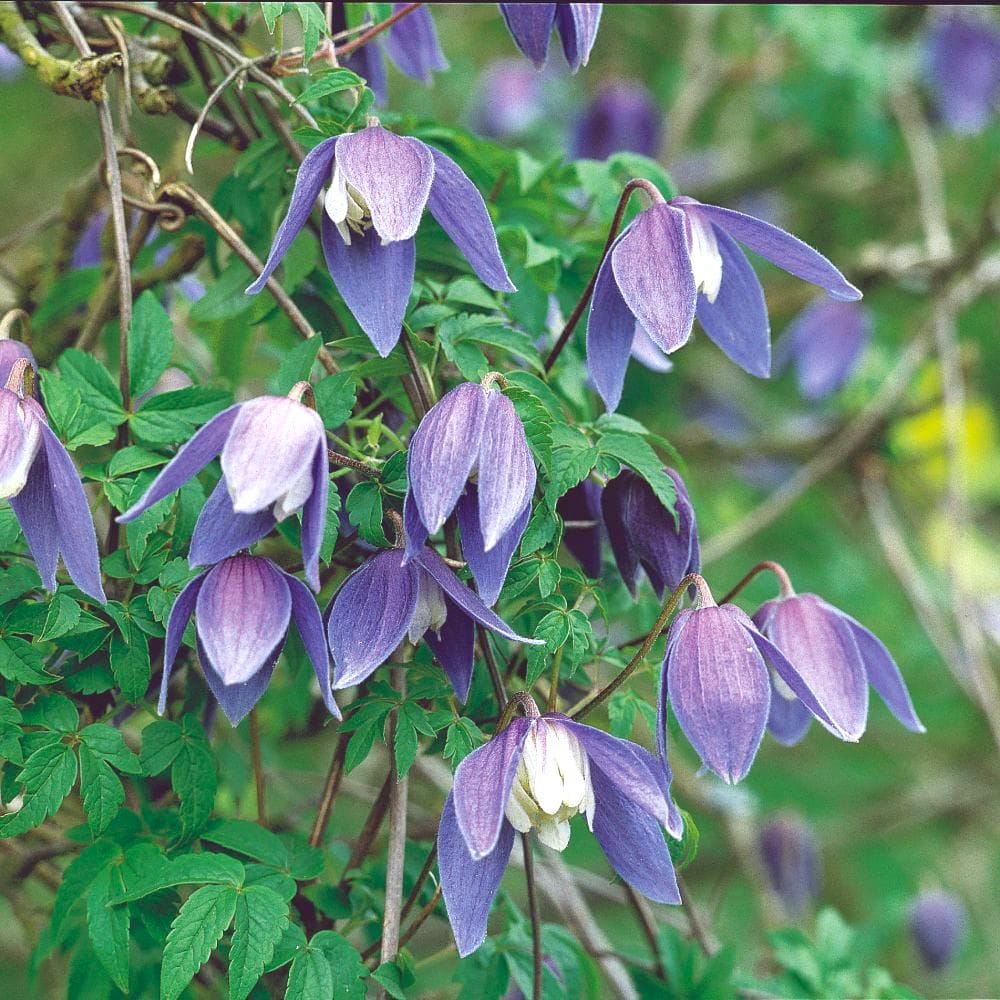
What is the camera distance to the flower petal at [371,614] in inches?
28.7

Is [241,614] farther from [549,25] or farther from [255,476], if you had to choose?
[549,25]

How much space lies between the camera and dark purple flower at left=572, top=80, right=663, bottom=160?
83.0 inches

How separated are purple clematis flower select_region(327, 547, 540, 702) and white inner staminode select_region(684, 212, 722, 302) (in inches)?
10.2

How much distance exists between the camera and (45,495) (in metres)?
0.74

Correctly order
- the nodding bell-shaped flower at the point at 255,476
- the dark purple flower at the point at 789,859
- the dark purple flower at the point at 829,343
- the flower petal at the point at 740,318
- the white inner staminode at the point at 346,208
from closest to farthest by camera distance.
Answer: the nodding bell-shaped flower at the point at 255,476 < the white inner staminode at the point at 346,208 < the flower petal at the point at 740,318 < the dark purple flower at the point at 789,859 < the dark purple flower at the point at 829,343

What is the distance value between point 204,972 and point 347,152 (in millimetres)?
610

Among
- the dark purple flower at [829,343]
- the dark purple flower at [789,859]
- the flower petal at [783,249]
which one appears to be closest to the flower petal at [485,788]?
the flower petal at [783,249]

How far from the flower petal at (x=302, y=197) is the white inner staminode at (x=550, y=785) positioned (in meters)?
A: 0.31

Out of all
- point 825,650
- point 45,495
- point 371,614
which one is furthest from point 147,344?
point 825,650

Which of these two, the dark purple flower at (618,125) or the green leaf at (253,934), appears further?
the dark purple flower at (618,125)

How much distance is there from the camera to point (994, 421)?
289 centimetres

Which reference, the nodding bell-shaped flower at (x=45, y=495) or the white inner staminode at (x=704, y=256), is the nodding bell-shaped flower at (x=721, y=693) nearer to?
the white inner staminode at (x=704, y=256)

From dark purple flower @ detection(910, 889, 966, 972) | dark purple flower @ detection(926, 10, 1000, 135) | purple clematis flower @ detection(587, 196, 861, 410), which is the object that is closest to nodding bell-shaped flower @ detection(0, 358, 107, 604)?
A: purple clematis flower @ detection(587, 196, 861, 410)

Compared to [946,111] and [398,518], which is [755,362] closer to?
[398,518]
